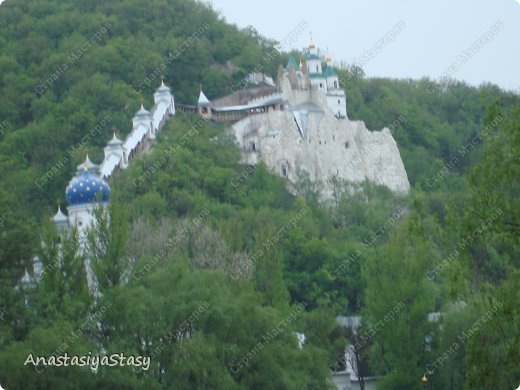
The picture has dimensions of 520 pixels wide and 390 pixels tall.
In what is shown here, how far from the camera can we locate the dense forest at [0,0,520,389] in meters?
24.3

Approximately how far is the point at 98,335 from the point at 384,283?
28.7 ft

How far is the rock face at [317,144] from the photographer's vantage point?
63.4 meters

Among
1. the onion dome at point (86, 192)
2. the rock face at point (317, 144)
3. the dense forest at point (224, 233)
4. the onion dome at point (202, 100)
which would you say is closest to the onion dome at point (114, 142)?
the dense forest at point (224, 233)

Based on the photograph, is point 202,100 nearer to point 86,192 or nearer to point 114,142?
point 114,142

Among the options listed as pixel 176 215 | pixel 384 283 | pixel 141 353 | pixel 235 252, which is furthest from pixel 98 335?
pixel 176 215

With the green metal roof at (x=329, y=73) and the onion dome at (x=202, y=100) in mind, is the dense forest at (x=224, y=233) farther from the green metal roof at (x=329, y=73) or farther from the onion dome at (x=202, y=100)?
the green metal roof at (x=329, y=73)

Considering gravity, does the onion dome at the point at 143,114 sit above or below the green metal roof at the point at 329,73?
below

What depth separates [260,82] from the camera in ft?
Answer: 234

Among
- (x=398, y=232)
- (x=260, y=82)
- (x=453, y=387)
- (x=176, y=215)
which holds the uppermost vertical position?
(x=260, y=82)

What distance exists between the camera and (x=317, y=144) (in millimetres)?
65000

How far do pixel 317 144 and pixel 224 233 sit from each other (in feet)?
63.3

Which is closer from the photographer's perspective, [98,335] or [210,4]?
[98,335]

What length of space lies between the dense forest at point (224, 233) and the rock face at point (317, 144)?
4.48ft

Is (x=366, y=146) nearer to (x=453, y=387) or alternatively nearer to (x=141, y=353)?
(x=453, y=387)
